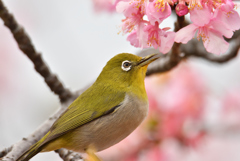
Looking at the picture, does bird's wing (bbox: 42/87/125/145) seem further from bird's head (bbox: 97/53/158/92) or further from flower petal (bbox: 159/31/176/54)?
flower petal (bbox: 159/31/176/54)

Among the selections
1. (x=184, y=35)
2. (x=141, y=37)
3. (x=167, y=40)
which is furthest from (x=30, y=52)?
(x=184, y=35)

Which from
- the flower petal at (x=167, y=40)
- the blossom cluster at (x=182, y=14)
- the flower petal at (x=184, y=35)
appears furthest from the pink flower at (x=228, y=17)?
the flower petal at (x=167, y=40)

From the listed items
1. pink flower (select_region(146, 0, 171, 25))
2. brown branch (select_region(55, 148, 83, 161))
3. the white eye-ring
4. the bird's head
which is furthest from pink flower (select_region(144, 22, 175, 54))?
brown branch (select_region(55, 148, 83, 161))

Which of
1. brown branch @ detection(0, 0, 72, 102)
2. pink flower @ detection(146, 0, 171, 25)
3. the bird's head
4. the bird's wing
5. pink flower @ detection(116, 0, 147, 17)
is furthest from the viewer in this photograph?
the bird's head

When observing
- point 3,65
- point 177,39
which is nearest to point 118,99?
point 177,39

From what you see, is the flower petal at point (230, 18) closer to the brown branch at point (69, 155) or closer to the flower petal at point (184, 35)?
the flower petal at point (184, 35)

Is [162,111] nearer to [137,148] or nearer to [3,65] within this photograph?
[137,148]
